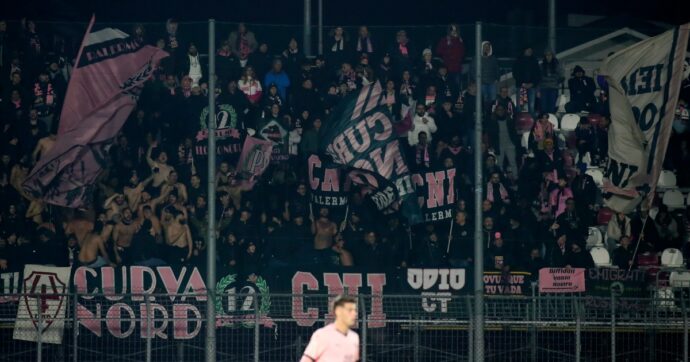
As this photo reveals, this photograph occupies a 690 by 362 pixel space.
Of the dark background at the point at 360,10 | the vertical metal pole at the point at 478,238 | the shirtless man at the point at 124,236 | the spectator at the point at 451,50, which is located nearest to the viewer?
the vertical metal pole at the point at 478,238

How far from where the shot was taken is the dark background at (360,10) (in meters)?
26.2

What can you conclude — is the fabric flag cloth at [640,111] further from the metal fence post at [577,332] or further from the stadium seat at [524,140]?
the metal fence post at [577,332]

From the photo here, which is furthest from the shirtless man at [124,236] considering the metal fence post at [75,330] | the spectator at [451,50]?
the spectator at [451,50]

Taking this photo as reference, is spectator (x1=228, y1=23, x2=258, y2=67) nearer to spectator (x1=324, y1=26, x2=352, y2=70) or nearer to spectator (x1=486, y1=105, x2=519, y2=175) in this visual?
spectator (x1=324, y1=26, x2=352, y2=70)

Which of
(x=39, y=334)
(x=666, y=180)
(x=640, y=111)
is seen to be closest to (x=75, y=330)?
(x=39, y=334)

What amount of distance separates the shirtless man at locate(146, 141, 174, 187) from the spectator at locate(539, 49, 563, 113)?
17.7 ft

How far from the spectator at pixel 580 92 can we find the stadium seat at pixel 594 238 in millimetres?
1782

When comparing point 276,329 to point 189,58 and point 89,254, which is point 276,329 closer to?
point 89,254

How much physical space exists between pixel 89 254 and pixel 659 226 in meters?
8.51

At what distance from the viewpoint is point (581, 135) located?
67.8 ft

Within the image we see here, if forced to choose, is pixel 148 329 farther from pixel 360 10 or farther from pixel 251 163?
pixel 360 10

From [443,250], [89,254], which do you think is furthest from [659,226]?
[89,254]

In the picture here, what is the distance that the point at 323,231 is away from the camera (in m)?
18.8

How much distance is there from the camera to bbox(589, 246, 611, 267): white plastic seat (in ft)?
65.0
